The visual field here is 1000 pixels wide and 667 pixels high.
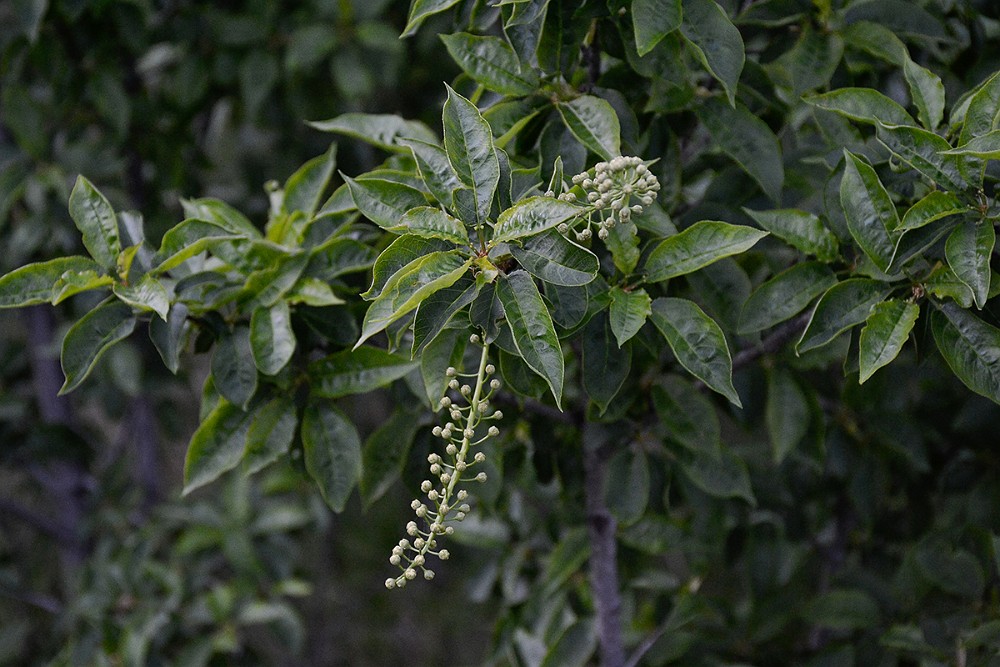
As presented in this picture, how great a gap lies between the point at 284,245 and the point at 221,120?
1422 millimetres

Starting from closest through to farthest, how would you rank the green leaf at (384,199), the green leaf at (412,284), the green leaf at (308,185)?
Result: the green leaf at (412,284) < the green leaf at (384,199) < the green leaf at (308,185)

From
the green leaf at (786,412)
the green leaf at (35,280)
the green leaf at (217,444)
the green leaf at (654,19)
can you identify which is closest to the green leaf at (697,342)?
the green leaf at (654,19)

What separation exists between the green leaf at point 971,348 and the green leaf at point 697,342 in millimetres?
186

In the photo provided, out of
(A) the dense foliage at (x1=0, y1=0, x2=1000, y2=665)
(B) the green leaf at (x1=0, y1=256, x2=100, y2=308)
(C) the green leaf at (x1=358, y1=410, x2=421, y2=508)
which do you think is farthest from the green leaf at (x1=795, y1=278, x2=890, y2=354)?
(B) the green leaf at (x1=0, y1=256, x2=100, y2=308)

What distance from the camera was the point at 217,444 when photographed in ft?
3.15

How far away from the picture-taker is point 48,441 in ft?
5.70

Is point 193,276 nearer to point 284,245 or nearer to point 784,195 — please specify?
point 284,245

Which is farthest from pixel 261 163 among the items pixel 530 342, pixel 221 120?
pixel 530 342

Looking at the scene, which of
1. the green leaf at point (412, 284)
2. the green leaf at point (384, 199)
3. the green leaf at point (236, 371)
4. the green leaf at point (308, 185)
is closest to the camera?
the green leaf at point (412, 284)

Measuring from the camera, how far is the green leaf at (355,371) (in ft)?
3.04

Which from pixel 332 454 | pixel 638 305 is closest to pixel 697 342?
pixel 638 305

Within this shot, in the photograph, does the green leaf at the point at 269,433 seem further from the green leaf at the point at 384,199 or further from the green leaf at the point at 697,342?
the green leaf at the point at 697,342

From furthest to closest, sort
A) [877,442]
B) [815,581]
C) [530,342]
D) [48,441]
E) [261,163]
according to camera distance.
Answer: [261,163], [48,441], [815,581], [877,442], [530,342]

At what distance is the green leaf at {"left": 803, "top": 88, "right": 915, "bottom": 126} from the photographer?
2.73 feet
